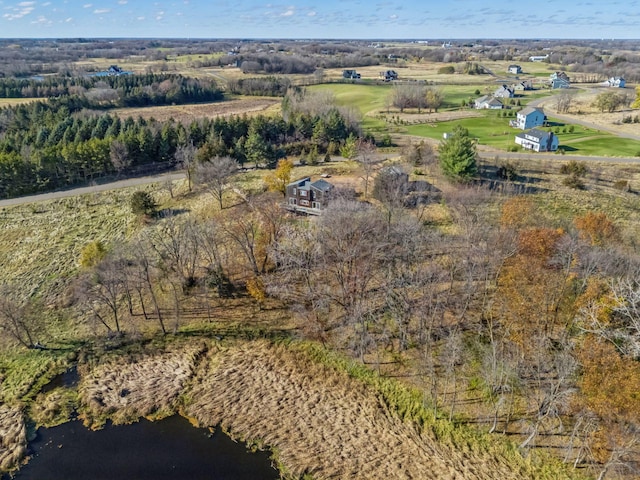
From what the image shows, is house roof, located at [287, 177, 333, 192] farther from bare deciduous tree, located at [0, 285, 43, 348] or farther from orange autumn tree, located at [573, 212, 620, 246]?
bare deciduous tree, located at [0, 285, 43, 348]

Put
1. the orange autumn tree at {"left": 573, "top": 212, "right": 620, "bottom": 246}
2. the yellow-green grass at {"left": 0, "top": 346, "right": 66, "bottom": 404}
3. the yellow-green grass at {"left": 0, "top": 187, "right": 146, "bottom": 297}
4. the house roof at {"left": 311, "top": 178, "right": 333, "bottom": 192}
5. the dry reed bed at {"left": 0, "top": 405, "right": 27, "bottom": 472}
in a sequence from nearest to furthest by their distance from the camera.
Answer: the dry reed bed at {"left": 0, "top": 405, "right": 27, "bottom": 472} < the yellow-green grass at {"left": 0, "top": 346, "right": 66, "bottom": 404} < the orange autumn tree at {"left": 573, "top": 212, "right": 620, "bottom": 246} < the yellow-green grass at {"left": 0, "top": 187, "right": 146, "bottom": 297} < the house roof at {"left": 311, "top": 178, "right": 333, "bottom": 192}

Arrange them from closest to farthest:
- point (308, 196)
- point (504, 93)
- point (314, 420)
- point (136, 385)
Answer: point (314, 420)
point (136, 385)
point (308, 196)
point (504, 93)

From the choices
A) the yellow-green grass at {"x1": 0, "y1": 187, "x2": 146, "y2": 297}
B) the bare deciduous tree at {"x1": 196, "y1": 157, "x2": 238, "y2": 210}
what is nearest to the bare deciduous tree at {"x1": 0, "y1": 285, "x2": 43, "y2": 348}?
the yellow-green grass at {"x1": 0, "y1": 187, "x2": 146, "y2": 297}

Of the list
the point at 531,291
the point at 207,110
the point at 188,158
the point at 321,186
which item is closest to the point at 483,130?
the point at 321,186

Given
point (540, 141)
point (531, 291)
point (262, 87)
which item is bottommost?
point (531, 291)

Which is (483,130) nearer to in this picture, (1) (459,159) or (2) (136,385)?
(1) (459,159)

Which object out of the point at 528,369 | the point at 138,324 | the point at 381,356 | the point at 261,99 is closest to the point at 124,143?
the point at 138,324
